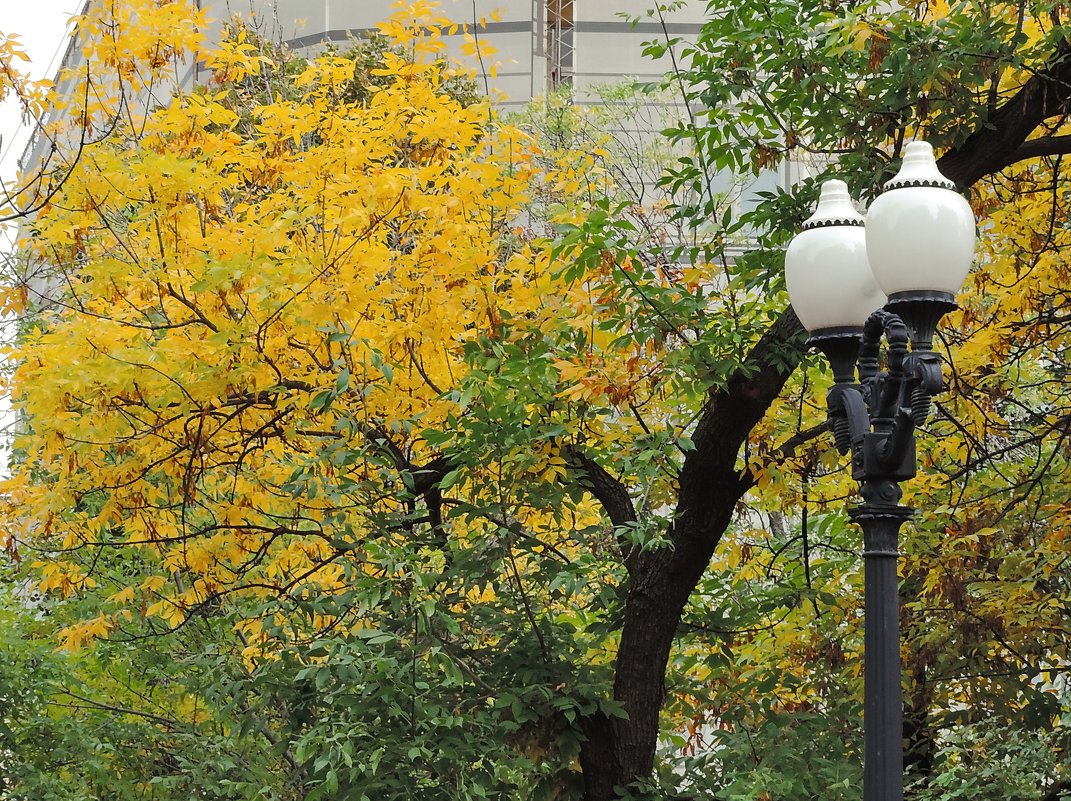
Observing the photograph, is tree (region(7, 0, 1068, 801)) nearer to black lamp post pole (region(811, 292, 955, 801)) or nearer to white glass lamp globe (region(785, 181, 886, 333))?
white glass lamp globe (region(785, 181, 886, 333))

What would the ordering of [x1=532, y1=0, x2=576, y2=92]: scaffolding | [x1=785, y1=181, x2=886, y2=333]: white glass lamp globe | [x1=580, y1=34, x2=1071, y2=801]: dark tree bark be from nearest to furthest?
[x1=785, y1=181, x2=886, y2=333]: white glass lamp globe
[x1=580, y1=34, x2=1071, y2=801]: dark tree bark
[x1=532, y1=0, x2=576, y2=92]: scaffolding

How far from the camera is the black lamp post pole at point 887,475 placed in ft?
13.1

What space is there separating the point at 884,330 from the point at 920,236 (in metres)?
0.37

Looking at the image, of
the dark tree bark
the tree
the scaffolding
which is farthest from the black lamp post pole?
the scaffolding

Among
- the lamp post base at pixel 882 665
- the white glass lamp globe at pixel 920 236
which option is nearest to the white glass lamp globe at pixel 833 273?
the white glass lamp globe at pixel 920 236

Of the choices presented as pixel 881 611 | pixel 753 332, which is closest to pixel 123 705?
pixel 753 332

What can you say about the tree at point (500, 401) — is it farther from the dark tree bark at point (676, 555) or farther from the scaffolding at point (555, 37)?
the scaffolding at point (555, 37)

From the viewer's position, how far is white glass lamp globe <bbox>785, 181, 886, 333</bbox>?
14.3 feet

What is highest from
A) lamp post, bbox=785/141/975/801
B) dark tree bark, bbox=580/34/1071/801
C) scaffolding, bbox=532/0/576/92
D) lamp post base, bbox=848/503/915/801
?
scaffolding, bbox=532/0/576/92

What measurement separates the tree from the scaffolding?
17497mm

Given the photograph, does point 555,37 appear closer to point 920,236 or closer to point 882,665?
point 920,236

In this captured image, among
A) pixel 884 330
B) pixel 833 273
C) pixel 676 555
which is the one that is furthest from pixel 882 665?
pixel 676 555

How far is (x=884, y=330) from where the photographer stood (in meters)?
4.16

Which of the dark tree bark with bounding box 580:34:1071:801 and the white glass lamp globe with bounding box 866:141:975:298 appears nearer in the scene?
the white glass lamp globe with bounding box 866:141:975:298
